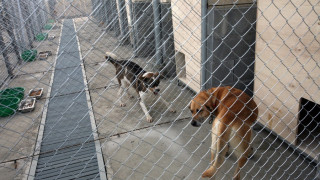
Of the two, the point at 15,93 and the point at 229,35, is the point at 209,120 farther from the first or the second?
the point at 15,93

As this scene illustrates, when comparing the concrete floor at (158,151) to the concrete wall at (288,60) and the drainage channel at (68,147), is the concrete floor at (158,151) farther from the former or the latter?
the concrete wall at (288,60)

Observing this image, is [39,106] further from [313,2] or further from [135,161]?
[313,2]

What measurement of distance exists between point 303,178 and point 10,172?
3260 millimetres

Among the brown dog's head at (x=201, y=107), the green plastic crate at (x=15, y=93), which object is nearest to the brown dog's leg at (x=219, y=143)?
the brown dog's head at (x=201, y=107)

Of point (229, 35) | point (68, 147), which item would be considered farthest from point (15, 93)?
point (229, 35)

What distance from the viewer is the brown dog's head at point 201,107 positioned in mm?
2559

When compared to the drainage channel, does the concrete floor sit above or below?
above

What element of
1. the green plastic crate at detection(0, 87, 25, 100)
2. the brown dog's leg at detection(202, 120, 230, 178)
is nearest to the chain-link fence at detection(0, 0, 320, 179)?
the brown dog's leg at detection(202, 120, 230, 178)

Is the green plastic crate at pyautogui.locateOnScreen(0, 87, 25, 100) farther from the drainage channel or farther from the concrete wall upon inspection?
the concrete wall

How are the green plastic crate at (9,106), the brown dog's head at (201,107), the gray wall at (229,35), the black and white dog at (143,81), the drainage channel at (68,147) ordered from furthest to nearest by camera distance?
1. the green plastic crate at (9,106)
2. the black and white dog at (143,81)
3. the gray wall at (229,35)
4. the drainage channel at (68,147)
5. the brown dog's head at (201,107)

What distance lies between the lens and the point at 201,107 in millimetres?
2531

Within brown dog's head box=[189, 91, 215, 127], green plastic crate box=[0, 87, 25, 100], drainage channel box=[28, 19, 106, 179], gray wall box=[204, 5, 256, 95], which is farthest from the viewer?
green plastic crate box=[0, 87, 25, 100]

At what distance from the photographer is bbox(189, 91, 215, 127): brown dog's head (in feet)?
8.39

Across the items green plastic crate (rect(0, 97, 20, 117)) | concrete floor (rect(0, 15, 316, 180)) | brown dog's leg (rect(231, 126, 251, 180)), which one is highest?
brown dog's leg (rect(231, 126, 251, 180))
